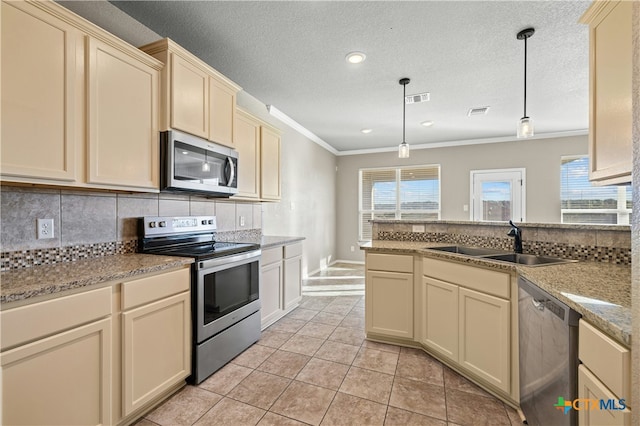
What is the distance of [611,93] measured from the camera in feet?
4.29

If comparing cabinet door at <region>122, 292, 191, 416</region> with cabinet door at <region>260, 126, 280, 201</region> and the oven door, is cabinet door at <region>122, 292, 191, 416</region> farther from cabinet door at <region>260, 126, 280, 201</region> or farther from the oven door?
cabinet door at <region>260, 126, 280, 201</region>

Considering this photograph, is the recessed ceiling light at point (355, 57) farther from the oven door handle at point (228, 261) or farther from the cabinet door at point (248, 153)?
the oven door handle at point (228, 261)

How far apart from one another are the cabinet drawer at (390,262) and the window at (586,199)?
4.61 meters

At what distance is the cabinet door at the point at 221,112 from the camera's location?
239 cm

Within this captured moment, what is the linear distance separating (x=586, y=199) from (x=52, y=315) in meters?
7.08

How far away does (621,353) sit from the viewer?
2.76ft

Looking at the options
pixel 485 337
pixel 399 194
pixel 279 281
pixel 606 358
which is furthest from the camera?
pixel 399 194

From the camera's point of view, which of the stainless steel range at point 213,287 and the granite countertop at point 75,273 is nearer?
the granite countertop at point 75,273

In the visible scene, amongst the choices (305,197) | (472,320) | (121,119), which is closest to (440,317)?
(472,320)

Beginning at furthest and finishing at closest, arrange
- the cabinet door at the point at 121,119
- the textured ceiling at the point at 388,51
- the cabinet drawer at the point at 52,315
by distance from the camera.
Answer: the textured ceiling at the point at 388,51 → the cabinet door at the point at 121,119 → the cabinet drawer at the point at 52,315

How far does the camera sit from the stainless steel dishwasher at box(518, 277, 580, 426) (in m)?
1.12

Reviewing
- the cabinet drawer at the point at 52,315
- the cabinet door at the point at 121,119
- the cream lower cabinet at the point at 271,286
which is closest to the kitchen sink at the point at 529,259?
the cream lower cabinet at the point at 271,286

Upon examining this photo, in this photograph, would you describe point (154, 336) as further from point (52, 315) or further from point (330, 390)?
point (330, 390)

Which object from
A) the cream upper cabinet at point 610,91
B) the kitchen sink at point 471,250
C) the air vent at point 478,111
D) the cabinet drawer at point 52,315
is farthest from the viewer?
the air vent at point 478,111
